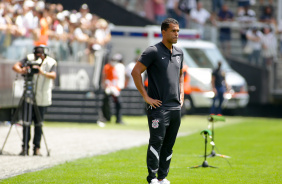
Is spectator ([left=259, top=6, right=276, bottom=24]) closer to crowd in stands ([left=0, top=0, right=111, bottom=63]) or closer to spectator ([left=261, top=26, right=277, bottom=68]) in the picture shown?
spectator ([left=261, top=26, right=277, bottom=68])

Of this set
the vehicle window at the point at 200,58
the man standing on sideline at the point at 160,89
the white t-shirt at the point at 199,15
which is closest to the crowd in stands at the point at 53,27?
the vehicle window at the point at 200,58

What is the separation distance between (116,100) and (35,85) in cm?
960

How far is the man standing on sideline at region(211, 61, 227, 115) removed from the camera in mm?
25188

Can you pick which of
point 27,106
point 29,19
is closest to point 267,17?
point 29,19

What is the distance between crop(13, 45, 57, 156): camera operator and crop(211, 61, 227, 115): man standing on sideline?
12995 mm

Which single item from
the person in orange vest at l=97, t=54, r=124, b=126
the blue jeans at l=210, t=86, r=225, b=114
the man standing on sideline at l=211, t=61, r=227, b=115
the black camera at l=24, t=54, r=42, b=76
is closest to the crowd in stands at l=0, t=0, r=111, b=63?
the person in orange vest at l=97, t=54, r=124, b=126

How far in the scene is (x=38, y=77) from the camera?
42.3ft

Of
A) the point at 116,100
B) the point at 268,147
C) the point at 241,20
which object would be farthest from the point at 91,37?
the point at 268,147

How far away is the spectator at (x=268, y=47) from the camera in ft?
99.3

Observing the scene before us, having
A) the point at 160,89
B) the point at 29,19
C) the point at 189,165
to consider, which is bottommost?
the point at 189,165

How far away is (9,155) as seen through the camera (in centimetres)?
1279

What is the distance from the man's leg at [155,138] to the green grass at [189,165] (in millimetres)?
872

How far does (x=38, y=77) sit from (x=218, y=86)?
13.3m

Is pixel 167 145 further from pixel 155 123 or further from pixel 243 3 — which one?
pixel 243 3
